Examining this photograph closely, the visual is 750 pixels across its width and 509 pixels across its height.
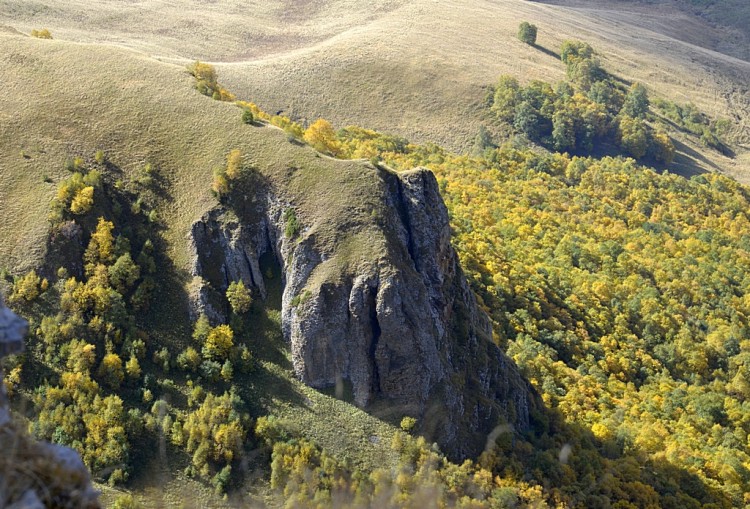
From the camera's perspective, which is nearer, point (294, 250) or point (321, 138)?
point (294, 250)

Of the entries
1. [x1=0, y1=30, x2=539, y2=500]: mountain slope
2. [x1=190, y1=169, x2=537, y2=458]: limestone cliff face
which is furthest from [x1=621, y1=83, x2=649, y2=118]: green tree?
[x1=190, y1=169, x2=537, y2=458]: limestone cliff face

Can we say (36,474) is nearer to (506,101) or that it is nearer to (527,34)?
(506,101)

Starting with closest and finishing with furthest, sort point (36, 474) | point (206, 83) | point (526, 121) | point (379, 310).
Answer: point (36, 474) → point (379, 310) → point (206, 83) → point (526, 121)

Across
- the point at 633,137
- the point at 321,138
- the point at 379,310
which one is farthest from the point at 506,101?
the point at 379,310

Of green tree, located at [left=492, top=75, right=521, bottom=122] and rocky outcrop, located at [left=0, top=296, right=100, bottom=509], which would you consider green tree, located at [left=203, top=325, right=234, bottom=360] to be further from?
green tree, located at [left=492, top=75, right=521, bottom=122]

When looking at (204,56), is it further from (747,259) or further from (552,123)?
(747,259)

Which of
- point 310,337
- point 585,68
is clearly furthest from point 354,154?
point 585,68

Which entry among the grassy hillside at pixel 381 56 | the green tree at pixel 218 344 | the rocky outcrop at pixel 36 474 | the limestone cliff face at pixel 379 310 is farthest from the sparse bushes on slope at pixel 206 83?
the rocky outcrop at pixel 36 474
